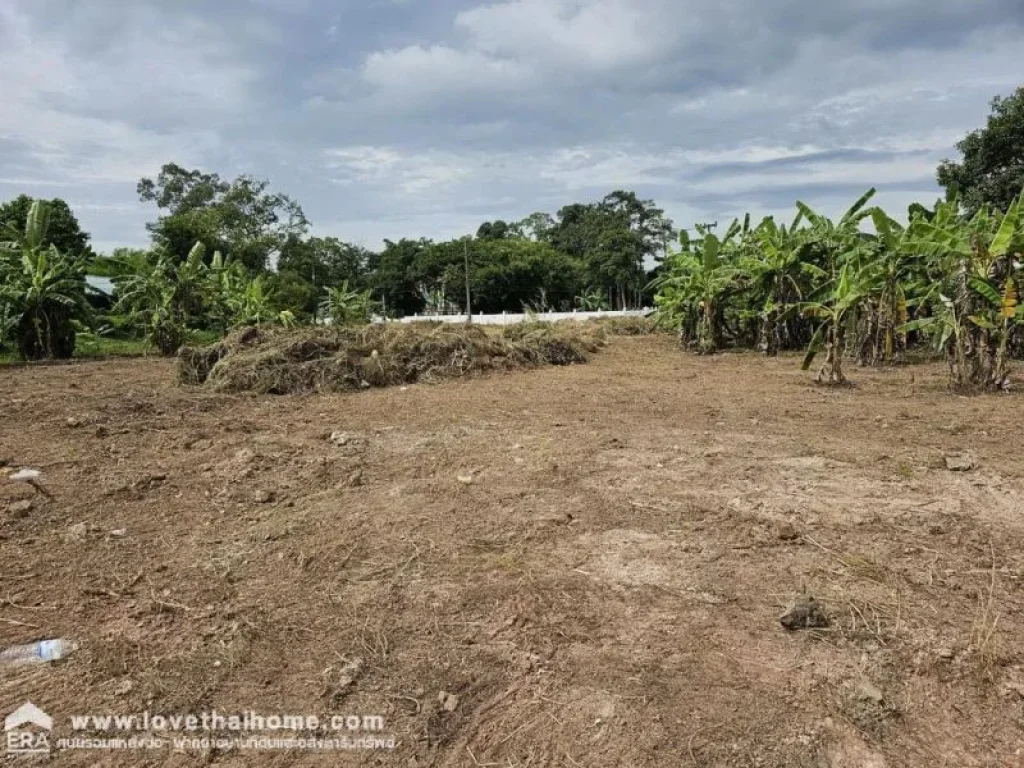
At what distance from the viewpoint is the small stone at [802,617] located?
7.88 feet

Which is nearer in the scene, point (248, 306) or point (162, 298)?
point (162, 298)

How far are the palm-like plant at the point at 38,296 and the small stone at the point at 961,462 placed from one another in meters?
14.9

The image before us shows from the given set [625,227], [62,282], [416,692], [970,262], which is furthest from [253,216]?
[416,692]

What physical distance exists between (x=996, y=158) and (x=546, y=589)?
21391 mm

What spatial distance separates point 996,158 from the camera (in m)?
18.1

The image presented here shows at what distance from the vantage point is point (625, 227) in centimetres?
5447

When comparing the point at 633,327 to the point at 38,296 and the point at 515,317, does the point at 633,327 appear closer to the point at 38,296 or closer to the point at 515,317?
the point at 515,317

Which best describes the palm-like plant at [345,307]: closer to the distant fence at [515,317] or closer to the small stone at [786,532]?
the distant fence at [515,317]

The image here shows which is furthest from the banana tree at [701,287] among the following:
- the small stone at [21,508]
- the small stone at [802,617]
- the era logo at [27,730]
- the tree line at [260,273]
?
the era logo at [27,730]

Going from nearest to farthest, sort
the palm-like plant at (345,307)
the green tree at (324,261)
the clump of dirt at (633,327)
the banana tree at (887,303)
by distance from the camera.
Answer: the banana tree at (887,303), the palm-like plant at (345,307), the clump of dirt at (633,327), the green tree at (324,261)

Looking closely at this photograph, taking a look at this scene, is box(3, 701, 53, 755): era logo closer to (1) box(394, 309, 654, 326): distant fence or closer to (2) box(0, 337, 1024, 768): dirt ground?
(2) box(0, 337, 1024, 768): dirt ground

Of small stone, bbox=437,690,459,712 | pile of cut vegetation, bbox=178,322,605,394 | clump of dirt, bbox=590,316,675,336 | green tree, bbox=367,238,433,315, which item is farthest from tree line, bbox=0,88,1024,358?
green tree, bbox=367,238,433,315

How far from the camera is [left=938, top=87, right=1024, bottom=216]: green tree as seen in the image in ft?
57.3

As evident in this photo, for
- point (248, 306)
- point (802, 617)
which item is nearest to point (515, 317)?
point (248, 306)
